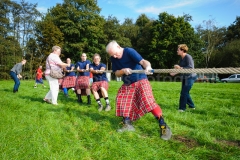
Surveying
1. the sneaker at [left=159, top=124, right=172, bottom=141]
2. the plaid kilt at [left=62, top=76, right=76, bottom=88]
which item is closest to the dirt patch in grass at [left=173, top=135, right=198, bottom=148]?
the sneaker at [left=159, top=124, right=172, bottom=141]

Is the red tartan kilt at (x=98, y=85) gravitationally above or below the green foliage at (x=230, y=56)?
below

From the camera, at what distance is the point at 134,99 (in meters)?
3.99

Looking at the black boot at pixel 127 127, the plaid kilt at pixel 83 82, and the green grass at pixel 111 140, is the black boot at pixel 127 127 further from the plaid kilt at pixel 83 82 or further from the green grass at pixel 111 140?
the plaid kilt at pixel 83 82

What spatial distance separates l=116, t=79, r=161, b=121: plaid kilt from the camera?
12.3ft

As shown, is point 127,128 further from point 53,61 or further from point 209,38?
point 209,38

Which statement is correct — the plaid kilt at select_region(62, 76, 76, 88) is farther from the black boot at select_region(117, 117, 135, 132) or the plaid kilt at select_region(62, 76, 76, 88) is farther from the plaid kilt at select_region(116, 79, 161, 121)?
the black boot at select_region(117, 117, 135, 132)

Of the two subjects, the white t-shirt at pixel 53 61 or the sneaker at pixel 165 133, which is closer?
the sneaker at pixel 165 133

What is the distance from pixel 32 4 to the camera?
33.9 meters

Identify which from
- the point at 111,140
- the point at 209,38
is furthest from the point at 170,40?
the point at 111,140

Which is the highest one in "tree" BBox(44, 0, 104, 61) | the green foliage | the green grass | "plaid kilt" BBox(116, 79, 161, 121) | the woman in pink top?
"tree" BBox(44, 0, 104, 61)

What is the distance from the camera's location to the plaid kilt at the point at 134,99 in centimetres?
376

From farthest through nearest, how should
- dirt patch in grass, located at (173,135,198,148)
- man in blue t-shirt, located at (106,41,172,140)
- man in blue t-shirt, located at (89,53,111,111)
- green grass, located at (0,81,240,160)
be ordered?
man in blue t-shirt, located at (89,53,111,111) → man in blue t-shirt, located at (106,41,172,140) → dirt patch in grass, located at (173,135,198,148) → green grass, located at (0,81,240,160)

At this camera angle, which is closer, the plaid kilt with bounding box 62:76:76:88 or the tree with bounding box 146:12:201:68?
the plaid kilt with bounding box 62:76:76:88

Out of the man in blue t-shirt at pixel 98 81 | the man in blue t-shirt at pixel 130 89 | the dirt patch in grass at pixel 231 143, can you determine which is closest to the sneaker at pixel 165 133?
the man in blue t-shirt at pixel 130 89
